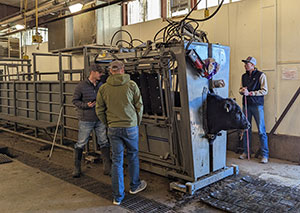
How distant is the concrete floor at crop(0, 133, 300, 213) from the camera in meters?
3.23

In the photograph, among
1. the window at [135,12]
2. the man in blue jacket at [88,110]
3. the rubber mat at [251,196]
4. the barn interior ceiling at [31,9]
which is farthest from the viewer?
the window at [135,12]

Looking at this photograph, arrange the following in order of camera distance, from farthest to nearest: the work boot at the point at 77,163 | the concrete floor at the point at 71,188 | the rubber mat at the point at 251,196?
the work boot at the point at 77,163 < the concrete floor at the point at 71,188 < the rubber mat at the point at 251,196

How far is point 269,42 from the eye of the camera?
4855 mm

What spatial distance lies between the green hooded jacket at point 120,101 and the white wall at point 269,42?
266cm

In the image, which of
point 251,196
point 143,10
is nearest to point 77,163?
point 251,196

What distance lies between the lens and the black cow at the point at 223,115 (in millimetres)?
3424

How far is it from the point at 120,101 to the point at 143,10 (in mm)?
4375

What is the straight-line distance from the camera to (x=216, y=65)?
3.53 meters

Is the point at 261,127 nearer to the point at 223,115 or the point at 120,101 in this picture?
the point at 223,115

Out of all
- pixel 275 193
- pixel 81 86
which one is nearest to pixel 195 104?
pixel 275 193

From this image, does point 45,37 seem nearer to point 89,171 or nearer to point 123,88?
point 89,171

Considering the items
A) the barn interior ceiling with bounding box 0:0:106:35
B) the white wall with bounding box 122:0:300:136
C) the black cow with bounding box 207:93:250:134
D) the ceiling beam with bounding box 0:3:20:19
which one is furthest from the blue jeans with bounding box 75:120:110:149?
the ceiling beam with bounding box 0:3:20:19

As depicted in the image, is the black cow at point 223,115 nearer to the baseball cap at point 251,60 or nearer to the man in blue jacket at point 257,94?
the man in blue jacket at point 257,94

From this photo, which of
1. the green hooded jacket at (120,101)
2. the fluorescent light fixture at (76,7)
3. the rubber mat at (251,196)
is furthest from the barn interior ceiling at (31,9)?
the rubber mat at (251,196)
